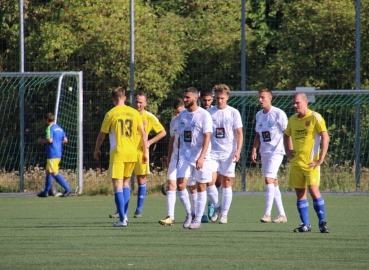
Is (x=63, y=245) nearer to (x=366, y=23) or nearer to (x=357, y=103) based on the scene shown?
(x=357, y=103)

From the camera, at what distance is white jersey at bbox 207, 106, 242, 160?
12.9 m

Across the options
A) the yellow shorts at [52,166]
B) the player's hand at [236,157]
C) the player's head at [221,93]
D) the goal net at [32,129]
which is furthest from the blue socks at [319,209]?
the goal net at [32,129]

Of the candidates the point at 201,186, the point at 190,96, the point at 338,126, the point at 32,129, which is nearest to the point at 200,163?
the point at 201,186

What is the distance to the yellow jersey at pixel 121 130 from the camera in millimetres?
11711

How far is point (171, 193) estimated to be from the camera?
12.2 metres

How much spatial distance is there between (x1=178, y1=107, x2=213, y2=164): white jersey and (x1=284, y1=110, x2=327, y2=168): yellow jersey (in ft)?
3.99

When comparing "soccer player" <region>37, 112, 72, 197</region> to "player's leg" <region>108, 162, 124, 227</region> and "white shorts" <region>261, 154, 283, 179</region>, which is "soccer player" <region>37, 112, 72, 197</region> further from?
"player's leg" <region>108, 162, 124, 227</region>

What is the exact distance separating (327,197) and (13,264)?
39.2ft

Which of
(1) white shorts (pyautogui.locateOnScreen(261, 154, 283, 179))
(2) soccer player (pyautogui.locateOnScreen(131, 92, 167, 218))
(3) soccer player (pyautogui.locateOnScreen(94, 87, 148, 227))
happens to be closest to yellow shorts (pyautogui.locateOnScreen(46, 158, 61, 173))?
(2) soccer player (pyautogui.locateOnScreen(131, 92, 167, 218))

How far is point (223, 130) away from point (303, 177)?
2291 millimetres

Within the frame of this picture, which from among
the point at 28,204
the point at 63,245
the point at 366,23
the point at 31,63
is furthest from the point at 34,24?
the point at 63,245

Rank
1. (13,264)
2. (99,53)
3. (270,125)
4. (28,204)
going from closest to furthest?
(13,264)
(270,125)
(28,204)
(99,53)

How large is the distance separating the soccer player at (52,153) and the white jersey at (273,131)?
22.8ft

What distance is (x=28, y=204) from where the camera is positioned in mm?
17172
